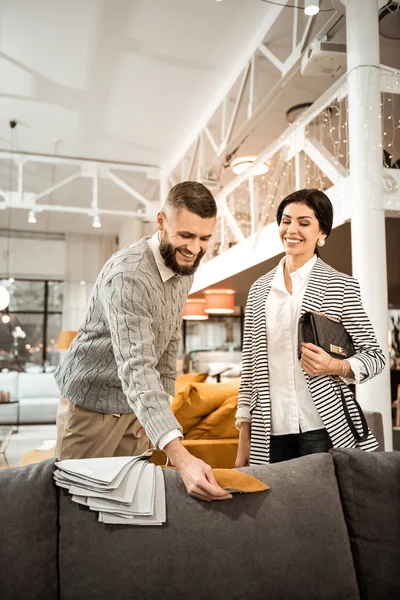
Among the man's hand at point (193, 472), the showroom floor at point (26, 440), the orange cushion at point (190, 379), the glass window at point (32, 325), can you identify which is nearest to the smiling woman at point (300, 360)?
the man's hand at point (193, 472)

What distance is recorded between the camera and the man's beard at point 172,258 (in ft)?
5.51

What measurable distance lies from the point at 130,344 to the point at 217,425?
2278 millimetres

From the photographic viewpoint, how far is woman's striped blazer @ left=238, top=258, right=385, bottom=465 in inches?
68.7

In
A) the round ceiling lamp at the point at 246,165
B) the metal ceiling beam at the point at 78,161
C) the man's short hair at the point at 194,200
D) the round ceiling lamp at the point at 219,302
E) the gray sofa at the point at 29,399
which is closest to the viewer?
the man's short hair at the point at 194,200

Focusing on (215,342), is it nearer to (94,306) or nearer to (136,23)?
(136,23)

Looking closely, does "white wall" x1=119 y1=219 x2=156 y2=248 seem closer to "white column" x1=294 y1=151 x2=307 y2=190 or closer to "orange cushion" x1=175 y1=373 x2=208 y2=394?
"orange cushion" x1=175 y1=373 x2=208 y2=394

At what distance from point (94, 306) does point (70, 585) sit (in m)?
0.81

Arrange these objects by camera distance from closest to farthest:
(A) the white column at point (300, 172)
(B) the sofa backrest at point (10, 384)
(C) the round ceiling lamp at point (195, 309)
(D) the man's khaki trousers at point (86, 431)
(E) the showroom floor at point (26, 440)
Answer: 1. (D) the man's khaki trousers at point (86, 431)
2. (A) the white column at point (300, 172)
3. (E) the showroom floor at point (26, 440)
4. (C) the round ceiling lamp at point (195, 309)
5. (B) the sofa backrest at point (10, 384)

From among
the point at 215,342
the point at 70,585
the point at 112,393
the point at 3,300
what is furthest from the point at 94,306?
the point at 215,342

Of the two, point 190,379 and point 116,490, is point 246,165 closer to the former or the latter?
point 190,379

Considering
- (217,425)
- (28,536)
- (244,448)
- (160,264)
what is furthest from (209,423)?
(28,536)

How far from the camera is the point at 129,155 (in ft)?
28.6

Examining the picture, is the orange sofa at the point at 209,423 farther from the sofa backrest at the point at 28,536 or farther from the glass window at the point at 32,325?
the glass window at the point at 32,325

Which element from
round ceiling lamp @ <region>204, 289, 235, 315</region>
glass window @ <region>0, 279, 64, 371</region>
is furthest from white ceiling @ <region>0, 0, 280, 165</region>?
glass window @ <region>0, 279, 64, 371</region>
